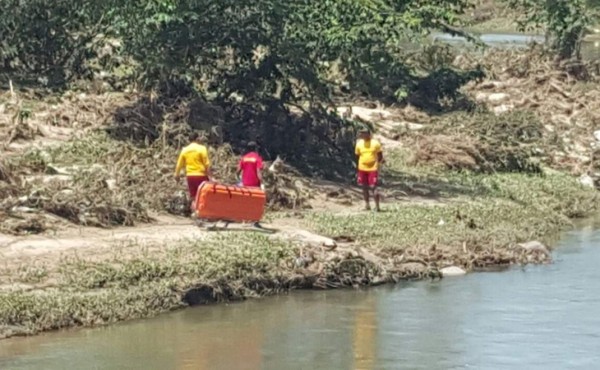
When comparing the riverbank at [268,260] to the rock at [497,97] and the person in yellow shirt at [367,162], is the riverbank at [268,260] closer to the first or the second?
the person in yellow shirt at [367,162]

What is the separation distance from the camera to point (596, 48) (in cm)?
5653

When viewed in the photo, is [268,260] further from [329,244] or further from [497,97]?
[497,97]

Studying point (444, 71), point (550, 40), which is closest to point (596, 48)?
point (550, 40)

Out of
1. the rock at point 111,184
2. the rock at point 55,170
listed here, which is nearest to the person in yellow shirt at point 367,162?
the rock at point 111,184

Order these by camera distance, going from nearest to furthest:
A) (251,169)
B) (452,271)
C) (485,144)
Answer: (452,271), (251,169), (485,144)

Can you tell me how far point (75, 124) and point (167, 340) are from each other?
33.3 ft

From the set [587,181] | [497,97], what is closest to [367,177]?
[587,181]

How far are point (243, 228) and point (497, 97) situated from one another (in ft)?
57.4

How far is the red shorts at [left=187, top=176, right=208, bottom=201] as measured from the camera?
2028 cm

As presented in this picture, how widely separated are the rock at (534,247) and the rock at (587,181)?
276 inches

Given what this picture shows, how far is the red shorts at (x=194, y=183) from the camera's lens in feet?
66.5

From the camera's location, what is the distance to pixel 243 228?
20188 mm

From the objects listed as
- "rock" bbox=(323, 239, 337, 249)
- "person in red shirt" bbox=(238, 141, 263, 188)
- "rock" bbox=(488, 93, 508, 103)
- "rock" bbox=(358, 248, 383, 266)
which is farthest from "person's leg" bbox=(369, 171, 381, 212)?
"rock" bbox=(488, 93, 508, 103)

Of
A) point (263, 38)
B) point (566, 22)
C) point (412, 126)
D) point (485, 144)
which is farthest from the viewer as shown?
point (566, 22)
